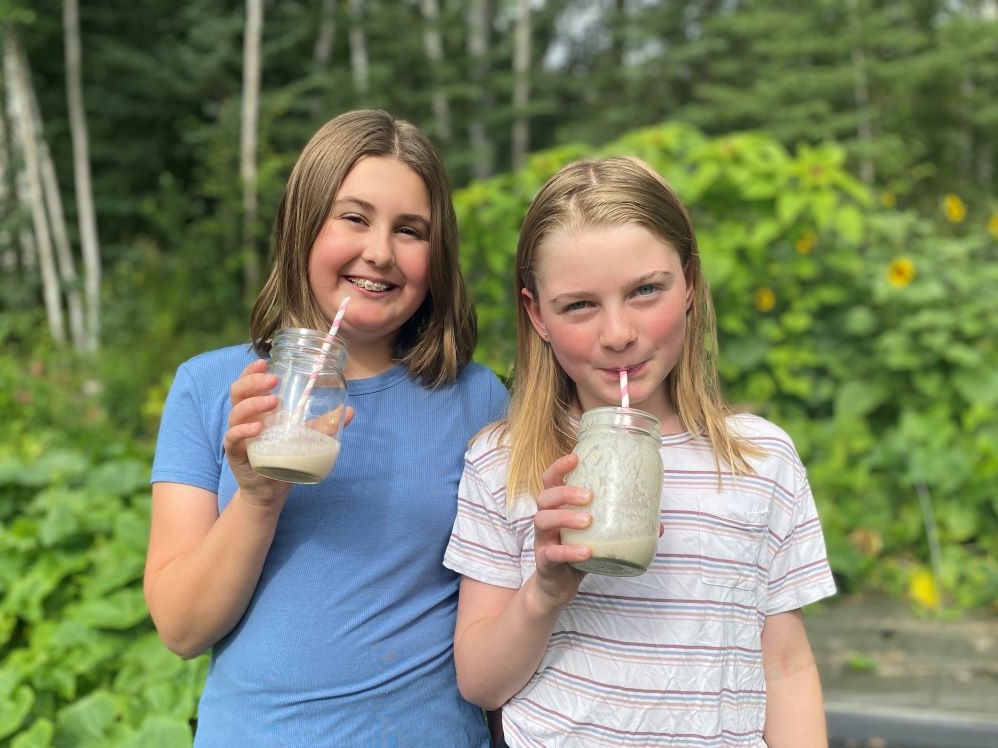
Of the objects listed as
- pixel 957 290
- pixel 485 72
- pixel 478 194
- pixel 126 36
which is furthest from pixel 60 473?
pixel 485 72

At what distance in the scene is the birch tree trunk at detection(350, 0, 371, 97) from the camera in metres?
12.6

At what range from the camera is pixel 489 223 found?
4.05 m

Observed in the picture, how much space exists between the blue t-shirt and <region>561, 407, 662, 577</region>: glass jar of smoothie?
0.38m

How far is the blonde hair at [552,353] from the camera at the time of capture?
146 cm

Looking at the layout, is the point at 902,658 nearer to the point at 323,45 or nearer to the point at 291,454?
the point at 291,454

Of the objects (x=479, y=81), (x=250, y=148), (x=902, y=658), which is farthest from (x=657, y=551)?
(x=479, y=81)

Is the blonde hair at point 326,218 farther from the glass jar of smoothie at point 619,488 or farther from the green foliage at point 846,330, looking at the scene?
the green foliage at point 846,330

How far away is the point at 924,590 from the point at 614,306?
10.2ft

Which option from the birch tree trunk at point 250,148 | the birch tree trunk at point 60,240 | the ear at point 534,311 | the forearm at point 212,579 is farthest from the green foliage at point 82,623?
the birch tree trunk at point 250,148

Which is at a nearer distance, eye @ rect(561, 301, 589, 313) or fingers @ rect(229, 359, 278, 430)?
fingers @ rect(229, 359, 278, 430)

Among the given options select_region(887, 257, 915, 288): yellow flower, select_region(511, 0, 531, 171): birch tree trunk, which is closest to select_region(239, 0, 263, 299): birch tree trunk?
select_region(511, 0, 531, 171): birch tree trunk

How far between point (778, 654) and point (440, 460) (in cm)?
62

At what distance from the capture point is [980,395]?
4.19 metres

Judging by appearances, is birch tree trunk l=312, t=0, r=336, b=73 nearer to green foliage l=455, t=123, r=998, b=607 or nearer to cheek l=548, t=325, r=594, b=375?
green foliage l=455, t=123, r=998, b=607
